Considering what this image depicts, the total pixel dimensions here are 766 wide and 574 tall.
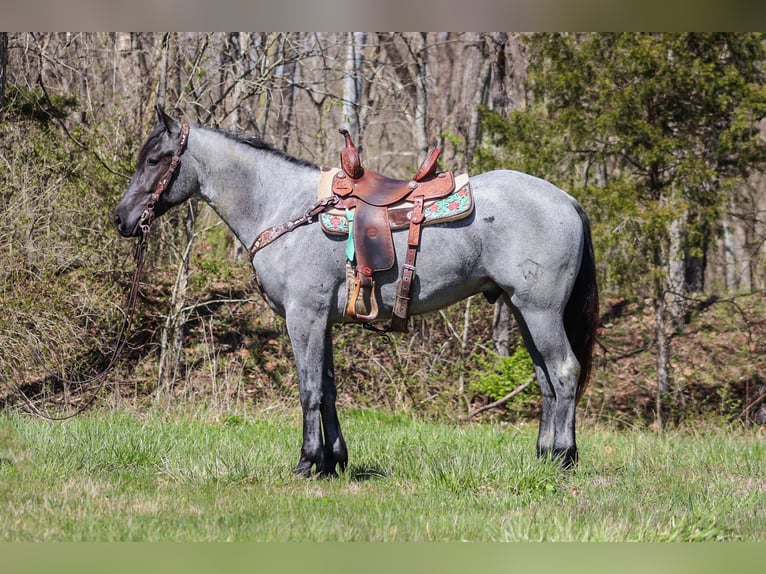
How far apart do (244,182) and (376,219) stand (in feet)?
3.50

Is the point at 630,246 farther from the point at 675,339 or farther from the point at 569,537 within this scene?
the point at 569,537

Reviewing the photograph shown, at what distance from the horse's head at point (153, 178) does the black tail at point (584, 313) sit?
2887 millimetres

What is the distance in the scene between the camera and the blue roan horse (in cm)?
525

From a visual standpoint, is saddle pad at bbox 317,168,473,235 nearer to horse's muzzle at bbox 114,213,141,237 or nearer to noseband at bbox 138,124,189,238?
noseband at bbox 138,124,189,238

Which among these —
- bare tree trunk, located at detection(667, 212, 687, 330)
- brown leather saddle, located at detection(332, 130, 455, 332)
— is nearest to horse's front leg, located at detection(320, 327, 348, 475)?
brown leather saddle, located at detection(332, 130, 455, 332)

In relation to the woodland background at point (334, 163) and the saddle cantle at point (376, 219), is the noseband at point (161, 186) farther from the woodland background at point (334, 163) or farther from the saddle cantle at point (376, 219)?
the woodland background at point (334, 163)

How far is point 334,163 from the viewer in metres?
11.2

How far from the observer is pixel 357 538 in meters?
3.88

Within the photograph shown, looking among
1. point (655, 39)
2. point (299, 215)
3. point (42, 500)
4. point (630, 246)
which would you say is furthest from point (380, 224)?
point (655, 39)

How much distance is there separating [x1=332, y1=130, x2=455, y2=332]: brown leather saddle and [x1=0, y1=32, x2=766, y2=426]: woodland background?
354 cm

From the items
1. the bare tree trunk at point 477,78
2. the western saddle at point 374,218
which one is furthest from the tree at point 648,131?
the western saddle at point 374,218

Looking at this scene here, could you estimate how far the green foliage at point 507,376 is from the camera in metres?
9.63

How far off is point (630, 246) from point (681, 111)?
68.4 inches

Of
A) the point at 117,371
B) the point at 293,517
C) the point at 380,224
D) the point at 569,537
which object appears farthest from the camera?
the point at 117,371
